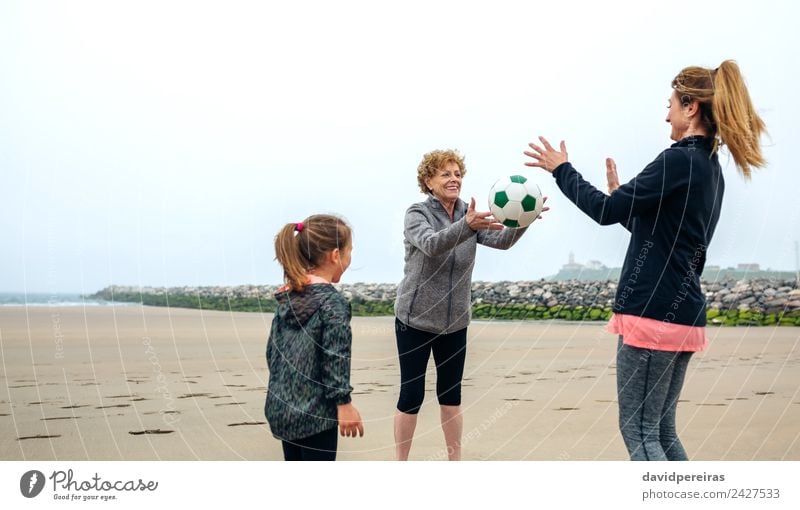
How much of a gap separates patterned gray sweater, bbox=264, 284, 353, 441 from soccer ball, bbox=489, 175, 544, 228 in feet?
3.71

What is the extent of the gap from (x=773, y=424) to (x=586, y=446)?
1.54 meters

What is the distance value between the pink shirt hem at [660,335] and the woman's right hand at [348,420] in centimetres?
109

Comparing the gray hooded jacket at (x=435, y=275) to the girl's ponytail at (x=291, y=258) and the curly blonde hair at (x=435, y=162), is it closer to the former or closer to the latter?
the curly blonde hair at (x=435, y=162)

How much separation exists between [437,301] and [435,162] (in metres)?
0.74

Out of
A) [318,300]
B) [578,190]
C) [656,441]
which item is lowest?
[656,441]

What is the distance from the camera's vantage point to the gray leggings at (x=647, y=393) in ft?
9.55

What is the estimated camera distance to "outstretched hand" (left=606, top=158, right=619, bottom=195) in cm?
344

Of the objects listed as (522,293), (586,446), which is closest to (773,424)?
(586,446)

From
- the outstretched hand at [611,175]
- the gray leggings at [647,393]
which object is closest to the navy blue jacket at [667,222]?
the gray leggings at [647,393]

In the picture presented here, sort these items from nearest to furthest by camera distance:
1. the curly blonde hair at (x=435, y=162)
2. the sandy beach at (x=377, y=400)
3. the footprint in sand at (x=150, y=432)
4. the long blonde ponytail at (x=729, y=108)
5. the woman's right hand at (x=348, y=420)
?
the woman's right hand at (x=348, y=420) → the long blonde ponytail at (x=729, y=108) → the curly blonde hair at (x=435, y=162) → the sandy beach at (x=377, y=400) → the footprint in sand at (x=150, y=432)

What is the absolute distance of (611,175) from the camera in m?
3.44
